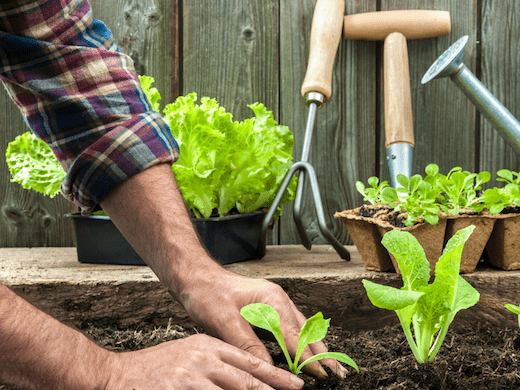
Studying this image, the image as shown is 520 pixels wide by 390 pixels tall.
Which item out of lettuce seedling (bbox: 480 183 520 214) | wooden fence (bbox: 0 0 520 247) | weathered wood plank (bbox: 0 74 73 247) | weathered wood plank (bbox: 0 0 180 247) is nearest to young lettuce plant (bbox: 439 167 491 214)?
lettuce seedling (bbox: 480 183 520 214)

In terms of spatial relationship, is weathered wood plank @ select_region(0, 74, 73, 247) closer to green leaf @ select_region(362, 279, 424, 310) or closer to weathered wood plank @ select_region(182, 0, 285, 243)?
weathered wood plank @ select_region(182, 0, 285, 243)

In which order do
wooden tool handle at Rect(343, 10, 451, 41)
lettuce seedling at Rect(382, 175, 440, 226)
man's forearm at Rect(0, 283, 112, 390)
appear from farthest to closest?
wooden tool handle at Rect(343, 10, 451, 41)
lettuce seedling at Rect(382, 175, 440, 226)
man's forearm at Rect(0, 283, 112, 390)

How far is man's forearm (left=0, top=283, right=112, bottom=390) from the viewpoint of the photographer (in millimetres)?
438

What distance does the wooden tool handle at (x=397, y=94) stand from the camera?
3.65 feet

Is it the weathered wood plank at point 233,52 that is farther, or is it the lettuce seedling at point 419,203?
the weathered wood plank at point 233,52

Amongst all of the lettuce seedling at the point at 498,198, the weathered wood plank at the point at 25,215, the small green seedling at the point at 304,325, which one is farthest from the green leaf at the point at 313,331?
the weathered wood plank at the point at 25,215

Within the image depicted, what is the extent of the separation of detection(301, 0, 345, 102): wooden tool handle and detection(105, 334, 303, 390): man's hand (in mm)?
766

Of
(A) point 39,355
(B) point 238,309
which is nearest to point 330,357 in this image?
(B) point 238,309

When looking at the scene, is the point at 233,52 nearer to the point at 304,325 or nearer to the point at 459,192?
the point at 459,192

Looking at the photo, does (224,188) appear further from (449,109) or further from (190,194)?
(449,109)

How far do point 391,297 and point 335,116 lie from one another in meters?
0.97

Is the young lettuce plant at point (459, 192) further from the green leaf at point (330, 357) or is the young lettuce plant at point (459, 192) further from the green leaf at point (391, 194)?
the green leaf at point (330, 357)

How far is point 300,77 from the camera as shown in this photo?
137cm

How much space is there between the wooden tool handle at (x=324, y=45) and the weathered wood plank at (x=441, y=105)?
23 centimetres
